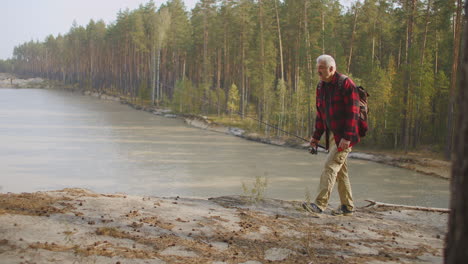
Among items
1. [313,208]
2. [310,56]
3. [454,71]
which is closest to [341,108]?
[313,208]

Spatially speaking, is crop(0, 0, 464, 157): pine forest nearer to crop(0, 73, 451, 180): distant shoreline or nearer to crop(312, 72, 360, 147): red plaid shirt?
crop(0, 73, 451, 180): distant shoreline

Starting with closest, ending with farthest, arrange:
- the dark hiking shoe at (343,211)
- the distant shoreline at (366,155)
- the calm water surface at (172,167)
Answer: the dark hiking shoe at (343,211), the calm water surface at (172,167), the distant shoreline at (366,155)

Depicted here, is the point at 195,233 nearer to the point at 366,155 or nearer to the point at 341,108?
the point at 341,108

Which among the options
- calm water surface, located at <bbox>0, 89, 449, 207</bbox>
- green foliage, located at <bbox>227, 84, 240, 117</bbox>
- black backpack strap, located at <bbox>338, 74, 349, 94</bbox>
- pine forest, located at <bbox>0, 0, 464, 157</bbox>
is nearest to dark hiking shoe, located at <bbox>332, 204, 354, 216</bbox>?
black backpack strap, located at <bbox>338, 74, 349, 94</bbox>

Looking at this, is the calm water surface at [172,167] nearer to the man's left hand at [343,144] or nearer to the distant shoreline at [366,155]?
the distant shoreline at [366,155]

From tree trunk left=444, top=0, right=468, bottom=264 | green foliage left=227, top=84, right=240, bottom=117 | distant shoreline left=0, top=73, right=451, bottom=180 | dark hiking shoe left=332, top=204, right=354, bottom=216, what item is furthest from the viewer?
green foliage left=227, top=84, right=240, bottom=117

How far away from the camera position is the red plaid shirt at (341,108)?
16.5 feet

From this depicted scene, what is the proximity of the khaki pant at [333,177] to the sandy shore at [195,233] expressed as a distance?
0.24m

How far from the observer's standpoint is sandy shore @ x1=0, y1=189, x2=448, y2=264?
3619 millimetres

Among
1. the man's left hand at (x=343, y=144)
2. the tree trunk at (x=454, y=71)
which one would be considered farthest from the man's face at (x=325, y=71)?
the tree trunk at (x=454, y=71)

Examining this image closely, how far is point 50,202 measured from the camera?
5.04 meters

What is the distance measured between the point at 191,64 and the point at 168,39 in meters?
5.06

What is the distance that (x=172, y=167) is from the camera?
1647 centimetres

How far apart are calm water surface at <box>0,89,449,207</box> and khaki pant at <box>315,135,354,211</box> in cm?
222
